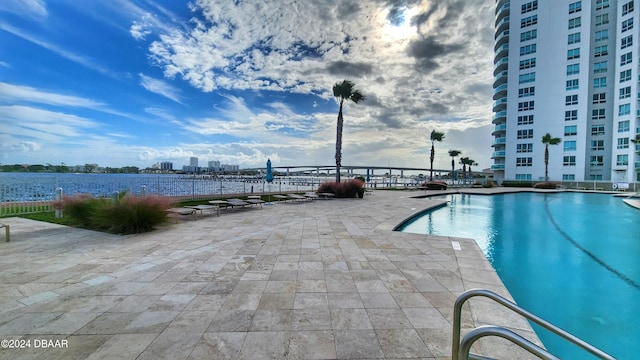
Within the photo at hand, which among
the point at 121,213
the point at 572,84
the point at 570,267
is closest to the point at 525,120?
the point at 572,84

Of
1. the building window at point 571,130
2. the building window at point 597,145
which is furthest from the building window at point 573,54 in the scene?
the building window at point 597,145

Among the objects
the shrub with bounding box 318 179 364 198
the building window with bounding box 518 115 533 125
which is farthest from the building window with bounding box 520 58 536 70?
the shrub with bounding box 318 179 364 198

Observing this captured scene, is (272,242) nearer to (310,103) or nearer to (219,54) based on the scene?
(219,54)

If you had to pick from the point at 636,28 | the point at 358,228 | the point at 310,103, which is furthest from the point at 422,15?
the point at 636,28

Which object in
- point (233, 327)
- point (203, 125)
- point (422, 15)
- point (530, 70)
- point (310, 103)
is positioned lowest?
point (233, 327)

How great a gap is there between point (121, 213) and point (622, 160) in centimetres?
5459

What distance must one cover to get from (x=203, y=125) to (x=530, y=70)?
51.1 m

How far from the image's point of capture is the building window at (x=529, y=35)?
139 feet

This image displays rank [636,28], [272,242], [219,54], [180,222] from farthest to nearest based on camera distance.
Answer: [636,28]
[219,54]
[180,222]
[272,242]

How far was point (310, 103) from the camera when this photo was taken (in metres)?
24.2

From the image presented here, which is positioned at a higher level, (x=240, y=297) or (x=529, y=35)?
(x=529, y=35)

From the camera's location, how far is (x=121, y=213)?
7.01m

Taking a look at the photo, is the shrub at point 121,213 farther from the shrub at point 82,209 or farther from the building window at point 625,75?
the building window at point 625,75

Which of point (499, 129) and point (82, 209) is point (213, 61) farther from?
point (499, 129)
